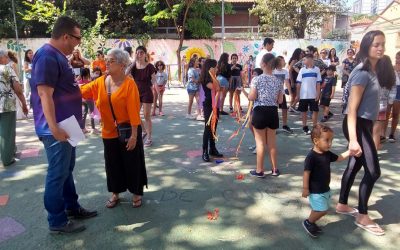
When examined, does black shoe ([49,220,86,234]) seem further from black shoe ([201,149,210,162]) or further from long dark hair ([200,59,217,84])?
long dark hair ([200,59,217,84])

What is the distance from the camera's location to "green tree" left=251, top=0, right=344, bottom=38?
20.7m

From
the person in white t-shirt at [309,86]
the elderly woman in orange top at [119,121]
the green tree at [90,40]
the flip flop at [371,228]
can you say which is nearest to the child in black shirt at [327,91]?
the person in white t-shirt at [309,86]

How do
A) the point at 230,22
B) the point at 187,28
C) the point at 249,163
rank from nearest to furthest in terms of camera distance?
the point at 249,163 → the point at 187,28 → the point at 230,22

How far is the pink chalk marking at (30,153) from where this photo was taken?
19.3 ft

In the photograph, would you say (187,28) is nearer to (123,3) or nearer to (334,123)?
(123,3)

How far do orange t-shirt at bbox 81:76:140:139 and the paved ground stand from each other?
39.2 inches

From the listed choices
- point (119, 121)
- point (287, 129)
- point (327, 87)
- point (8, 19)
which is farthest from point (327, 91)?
point (8, 19)

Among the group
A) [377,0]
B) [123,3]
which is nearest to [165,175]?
[123,3]

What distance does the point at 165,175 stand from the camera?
4.90 meters

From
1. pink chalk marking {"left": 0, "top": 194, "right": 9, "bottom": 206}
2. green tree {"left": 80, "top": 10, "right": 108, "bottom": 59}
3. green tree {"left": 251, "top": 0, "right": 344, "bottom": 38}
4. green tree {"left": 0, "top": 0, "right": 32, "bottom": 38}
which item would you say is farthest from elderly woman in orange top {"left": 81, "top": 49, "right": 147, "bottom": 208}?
green tree {"left": 251, "top": 0, "right": 344, "bottom": 38}

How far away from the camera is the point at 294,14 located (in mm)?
Result: 21344

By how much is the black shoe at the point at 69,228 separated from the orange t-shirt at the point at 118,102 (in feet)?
3.10

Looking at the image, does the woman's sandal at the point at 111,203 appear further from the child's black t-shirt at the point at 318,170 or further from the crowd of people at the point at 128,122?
the child's black t-shirt at the point at 318,170

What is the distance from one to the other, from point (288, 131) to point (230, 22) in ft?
74.6
